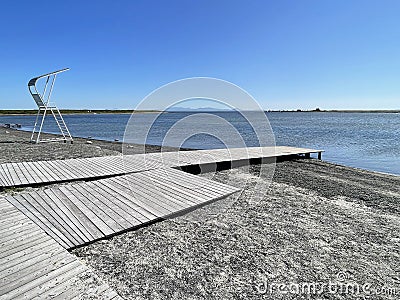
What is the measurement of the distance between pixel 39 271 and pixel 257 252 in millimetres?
2732

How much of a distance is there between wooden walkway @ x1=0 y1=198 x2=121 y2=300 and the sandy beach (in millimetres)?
345

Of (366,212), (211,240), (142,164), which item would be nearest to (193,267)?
(211,240)

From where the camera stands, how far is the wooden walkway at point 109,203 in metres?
4.15

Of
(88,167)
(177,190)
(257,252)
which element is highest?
(88,167)

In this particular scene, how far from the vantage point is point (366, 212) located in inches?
232

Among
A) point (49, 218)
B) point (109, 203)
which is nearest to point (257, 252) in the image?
point (109, 203)

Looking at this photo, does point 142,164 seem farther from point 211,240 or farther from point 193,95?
point 211,240

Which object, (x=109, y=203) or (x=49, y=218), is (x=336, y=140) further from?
→ (x=49, y=218)

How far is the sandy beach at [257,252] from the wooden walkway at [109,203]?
213 millimetres

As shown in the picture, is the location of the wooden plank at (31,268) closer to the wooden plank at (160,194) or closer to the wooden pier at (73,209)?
the wooden pier at (73,209)

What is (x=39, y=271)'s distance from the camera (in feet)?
9.41

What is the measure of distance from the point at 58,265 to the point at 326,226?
4353 millimetres

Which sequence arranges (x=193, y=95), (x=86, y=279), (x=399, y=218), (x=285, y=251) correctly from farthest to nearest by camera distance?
(x=193, y=95) < (x=399, y=218) < (x=285, y=251) < (x=86, y=279)

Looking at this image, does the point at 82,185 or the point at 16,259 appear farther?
the point at 82,185
